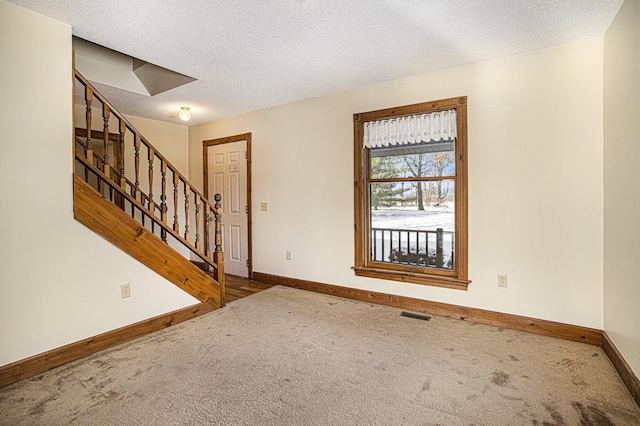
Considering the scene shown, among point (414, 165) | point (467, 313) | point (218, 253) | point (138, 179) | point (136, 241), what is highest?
point (414, 165)

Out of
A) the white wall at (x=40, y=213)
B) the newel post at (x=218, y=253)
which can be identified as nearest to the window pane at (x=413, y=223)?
the newel post at (x=218, y=253)

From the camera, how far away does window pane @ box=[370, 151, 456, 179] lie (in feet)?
10.7

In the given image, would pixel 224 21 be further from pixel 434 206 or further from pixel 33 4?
pixel 434 206

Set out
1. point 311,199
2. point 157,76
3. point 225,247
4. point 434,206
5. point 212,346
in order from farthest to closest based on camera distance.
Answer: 1. point 225,247
2. point 311,199
3. point 157,76
4. point 434,206
5. point 212,346

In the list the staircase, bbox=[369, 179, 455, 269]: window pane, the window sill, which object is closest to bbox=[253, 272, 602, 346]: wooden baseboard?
the window sill

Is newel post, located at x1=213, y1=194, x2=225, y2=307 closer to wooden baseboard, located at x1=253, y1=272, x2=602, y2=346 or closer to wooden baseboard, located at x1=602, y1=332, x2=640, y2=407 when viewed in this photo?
wooden baseboard, located at x1=253, y1=272, x2=602, y2=346

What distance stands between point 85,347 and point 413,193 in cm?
316

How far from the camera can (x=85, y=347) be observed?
8.04 feet

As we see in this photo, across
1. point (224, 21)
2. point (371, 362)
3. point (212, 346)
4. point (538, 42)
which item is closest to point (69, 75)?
point (224, 21)

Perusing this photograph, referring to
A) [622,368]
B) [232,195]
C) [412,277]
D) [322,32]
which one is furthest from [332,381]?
[232,195]

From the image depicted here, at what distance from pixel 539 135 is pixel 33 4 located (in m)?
3.84

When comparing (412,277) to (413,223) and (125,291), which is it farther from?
(125,291)

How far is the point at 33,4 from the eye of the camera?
2160 millimetres

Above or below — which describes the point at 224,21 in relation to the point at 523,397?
above
